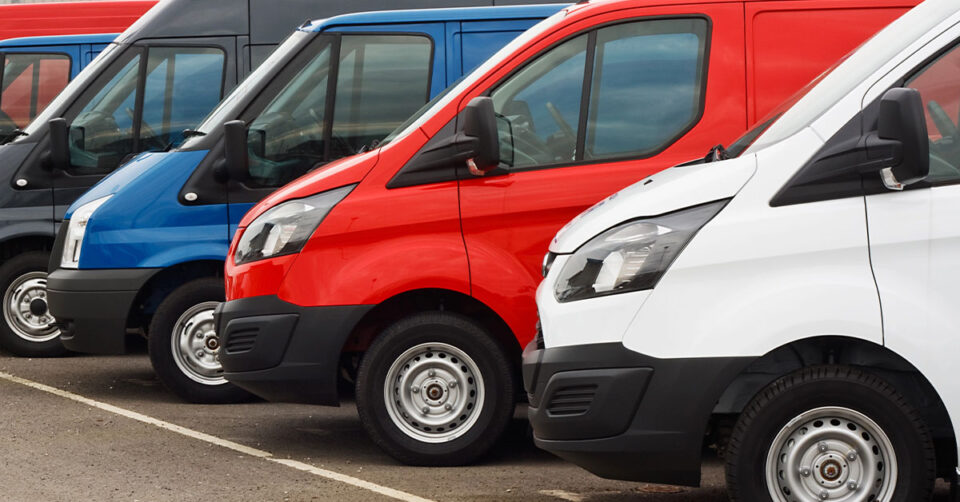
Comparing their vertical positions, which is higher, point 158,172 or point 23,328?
point 158,172

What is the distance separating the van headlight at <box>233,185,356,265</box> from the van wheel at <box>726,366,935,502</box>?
2.58 m

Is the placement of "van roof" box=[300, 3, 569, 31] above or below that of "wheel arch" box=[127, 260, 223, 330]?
above

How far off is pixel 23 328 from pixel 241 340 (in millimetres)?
4497

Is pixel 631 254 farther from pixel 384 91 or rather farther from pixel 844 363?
pixel 384 91

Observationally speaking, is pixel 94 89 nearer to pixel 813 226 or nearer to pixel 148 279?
pixel 148 279

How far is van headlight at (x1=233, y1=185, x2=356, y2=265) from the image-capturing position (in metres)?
7.11

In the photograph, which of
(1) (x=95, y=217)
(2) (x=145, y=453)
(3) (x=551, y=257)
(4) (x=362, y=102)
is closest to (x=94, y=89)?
(1) (x=95, y=217)

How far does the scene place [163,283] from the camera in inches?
368

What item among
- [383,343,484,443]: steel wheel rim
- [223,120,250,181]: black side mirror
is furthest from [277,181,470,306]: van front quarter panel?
[223,120,250,181]: black side mirror

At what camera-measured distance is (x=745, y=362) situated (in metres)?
5.26

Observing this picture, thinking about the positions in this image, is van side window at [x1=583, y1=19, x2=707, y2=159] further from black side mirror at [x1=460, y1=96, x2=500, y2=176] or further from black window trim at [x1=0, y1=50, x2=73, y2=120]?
black window trim at [x1=0, y1=50, x2=73, y2=120]

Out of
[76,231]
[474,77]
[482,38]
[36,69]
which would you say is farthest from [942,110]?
[36,69]

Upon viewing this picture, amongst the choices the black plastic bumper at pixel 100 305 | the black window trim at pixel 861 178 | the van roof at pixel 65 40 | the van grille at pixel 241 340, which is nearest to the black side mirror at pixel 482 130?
the van grille at pixel 241 340

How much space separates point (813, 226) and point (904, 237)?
31 centimetres
